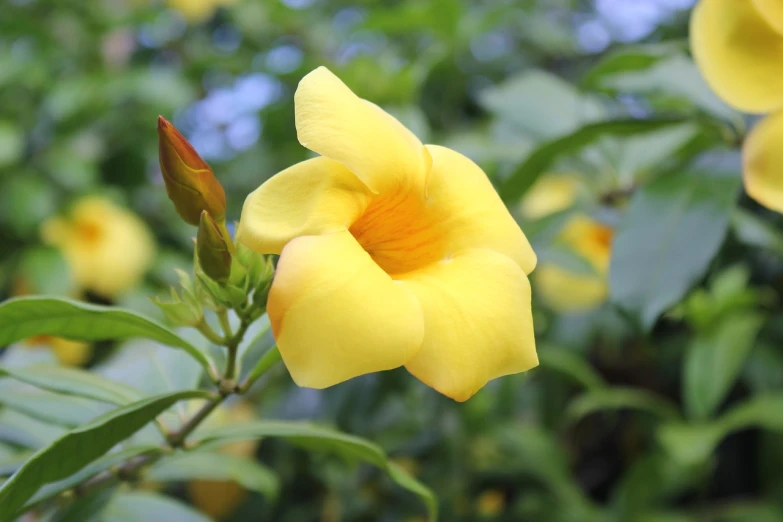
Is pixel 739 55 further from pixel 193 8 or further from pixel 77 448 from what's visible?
pixel 193 8

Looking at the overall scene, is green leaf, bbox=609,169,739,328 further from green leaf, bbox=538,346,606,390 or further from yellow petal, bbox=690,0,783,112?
green leaf, bbox=538,346,606,390

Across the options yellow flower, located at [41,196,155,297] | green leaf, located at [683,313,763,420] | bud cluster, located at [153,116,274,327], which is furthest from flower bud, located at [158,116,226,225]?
yellow flower, located at [41,196,155,297]

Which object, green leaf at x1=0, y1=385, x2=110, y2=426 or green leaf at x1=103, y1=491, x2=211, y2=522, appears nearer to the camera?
green leaf at x1=0, y1=385, x2=110, y2=426

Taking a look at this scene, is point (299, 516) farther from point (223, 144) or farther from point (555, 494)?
point (223, 144)

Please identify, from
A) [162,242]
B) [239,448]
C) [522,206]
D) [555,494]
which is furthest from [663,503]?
[162,242]

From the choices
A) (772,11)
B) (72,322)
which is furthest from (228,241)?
(772,11)

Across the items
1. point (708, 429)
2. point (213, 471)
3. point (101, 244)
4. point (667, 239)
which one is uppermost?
point (667, 239)
